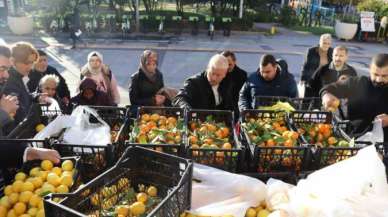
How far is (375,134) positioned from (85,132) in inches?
89.7

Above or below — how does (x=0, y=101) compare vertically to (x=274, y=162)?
above

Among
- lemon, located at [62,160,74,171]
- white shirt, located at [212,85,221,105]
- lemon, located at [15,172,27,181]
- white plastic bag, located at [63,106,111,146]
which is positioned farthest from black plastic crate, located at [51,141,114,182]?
white shirt, located at [212,85,221,105]

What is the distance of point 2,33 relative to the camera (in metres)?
15.5

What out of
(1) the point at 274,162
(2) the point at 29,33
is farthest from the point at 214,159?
(2) the point at 29,33

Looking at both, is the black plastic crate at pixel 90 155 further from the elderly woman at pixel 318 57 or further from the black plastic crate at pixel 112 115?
the elderly woman at pixel 318 57

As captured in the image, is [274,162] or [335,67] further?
[335,67]

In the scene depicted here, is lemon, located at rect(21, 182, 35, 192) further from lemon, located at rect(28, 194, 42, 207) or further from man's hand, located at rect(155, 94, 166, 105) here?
man's hand, located at rect(155, 94, 166, 105)

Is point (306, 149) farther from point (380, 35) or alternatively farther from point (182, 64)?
point (380, 35)

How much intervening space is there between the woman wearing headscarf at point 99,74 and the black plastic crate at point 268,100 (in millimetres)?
1937

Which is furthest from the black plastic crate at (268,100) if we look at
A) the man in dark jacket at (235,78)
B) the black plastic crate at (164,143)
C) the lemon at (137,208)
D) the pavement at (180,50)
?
the pavement at (180,50)

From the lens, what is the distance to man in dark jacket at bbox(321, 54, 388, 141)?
322cm

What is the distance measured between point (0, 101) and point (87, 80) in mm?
1395

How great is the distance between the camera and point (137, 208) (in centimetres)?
192

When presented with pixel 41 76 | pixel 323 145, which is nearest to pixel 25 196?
pixel 323 145
